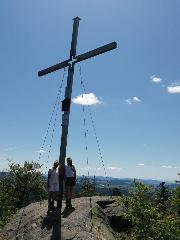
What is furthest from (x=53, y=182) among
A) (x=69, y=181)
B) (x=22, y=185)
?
(x=22, y=185)

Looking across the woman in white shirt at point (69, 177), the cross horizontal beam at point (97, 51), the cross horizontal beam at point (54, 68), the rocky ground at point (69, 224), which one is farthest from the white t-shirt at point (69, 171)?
the cross horizontal beam at point (97, 51)

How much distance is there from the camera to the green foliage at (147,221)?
45.5 ft

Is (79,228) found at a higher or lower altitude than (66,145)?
lower

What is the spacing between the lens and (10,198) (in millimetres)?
51500

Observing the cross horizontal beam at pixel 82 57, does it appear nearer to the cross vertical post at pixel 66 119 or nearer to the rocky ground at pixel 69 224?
the cross vertical post at pixel 66 119

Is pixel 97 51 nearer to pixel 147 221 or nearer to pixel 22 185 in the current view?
pixel 147 221

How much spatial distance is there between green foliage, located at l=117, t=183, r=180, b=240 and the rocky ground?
1.34 m

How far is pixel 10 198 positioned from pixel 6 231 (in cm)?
3606

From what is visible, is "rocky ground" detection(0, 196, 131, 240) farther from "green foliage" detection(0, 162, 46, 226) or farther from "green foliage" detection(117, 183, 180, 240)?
"green foliage" detection(0, 162, 46, 226)

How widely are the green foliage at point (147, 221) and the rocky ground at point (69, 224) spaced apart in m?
1.34

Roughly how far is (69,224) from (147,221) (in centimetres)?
340

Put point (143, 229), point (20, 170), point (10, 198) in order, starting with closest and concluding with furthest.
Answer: point (143, 229) → point (10, 198) → point (20, 170)

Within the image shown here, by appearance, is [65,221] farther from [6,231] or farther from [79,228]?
[6,231]

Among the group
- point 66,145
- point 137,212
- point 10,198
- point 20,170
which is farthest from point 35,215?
point 20,170
